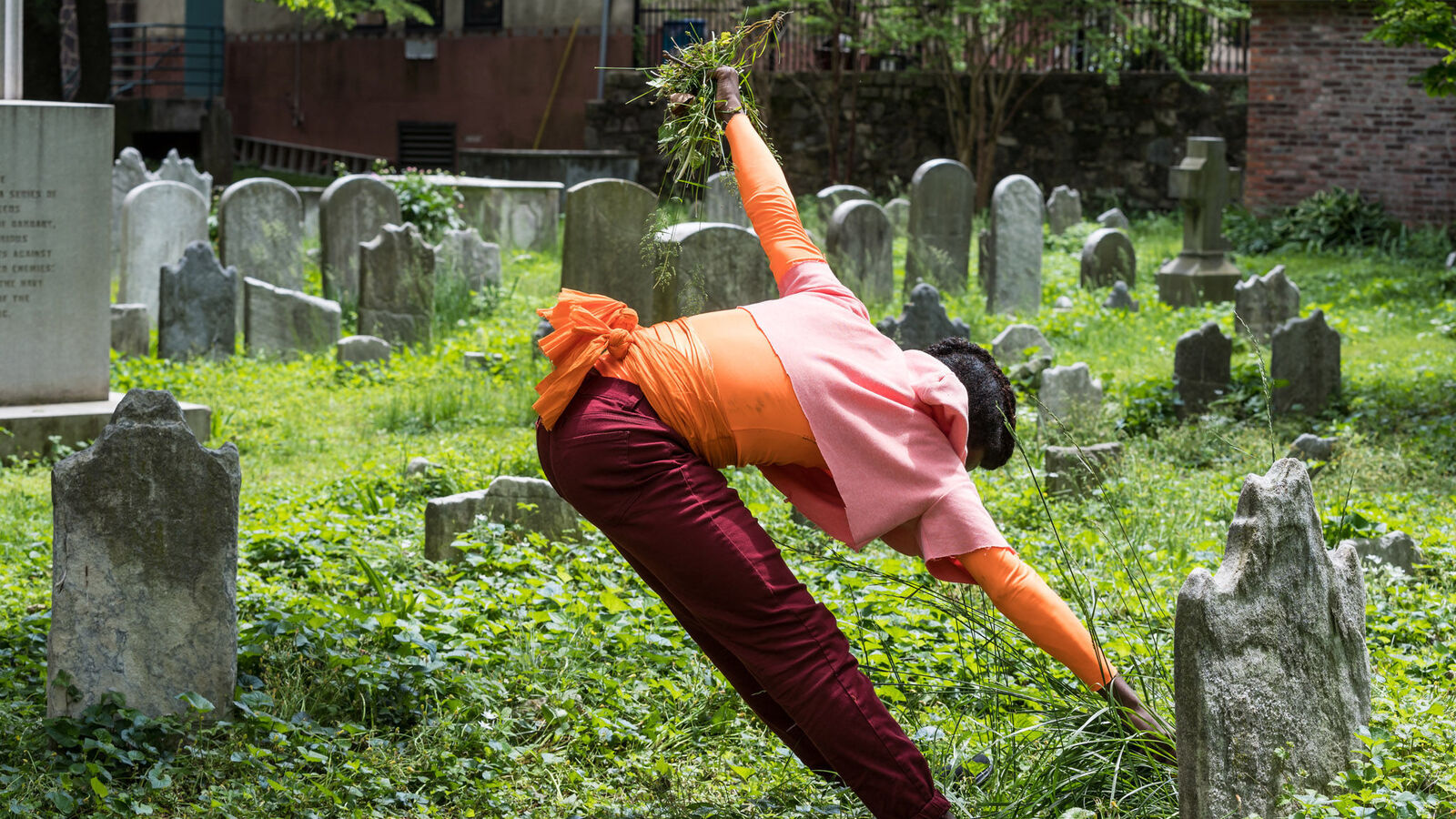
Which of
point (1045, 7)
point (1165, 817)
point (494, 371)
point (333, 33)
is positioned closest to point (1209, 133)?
point (1045, 7)

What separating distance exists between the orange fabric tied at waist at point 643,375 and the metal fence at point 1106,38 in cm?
1596

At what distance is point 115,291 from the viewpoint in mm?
11414

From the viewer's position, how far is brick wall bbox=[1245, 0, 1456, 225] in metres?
16.2

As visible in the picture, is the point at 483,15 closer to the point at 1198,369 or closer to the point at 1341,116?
the point at 1341,116

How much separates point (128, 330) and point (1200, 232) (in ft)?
28.7

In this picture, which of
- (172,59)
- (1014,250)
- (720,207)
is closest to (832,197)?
(720,207)

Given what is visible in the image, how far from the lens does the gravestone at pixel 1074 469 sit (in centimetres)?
591

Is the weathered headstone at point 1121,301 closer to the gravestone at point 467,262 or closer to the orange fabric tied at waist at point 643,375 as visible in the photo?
the gravestone at point 467,262

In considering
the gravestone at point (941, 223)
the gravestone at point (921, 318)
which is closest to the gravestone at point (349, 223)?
the gravestone at point (941, 223)

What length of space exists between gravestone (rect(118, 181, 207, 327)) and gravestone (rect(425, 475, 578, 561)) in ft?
20.4

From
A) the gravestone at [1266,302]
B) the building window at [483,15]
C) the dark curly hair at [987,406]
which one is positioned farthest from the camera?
the building window at [483,15]

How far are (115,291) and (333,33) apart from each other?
14653mm

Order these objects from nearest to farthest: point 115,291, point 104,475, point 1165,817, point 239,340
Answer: point 1165,817
point 104,475
point 239,340
point 115,291

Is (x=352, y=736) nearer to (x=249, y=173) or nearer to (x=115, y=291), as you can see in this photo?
(x=115, y=291)
